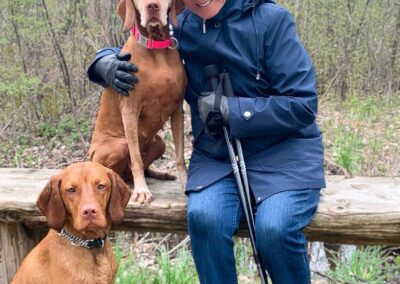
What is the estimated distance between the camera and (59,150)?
7434 mm

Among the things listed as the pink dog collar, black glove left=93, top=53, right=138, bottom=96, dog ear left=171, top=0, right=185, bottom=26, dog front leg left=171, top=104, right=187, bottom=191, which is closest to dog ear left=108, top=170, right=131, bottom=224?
black glove left=93, top=53, right=138, bottom=96

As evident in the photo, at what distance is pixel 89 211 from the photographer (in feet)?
8.95

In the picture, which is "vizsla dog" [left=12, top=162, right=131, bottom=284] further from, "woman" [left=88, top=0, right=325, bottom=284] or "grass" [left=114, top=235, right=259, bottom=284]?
"grass" [left=114, top=235, right=259, bottom=284]

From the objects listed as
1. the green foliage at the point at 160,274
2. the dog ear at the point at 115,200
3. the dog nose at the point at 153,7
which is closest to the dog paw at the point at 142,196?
the dog ear at the point at 115,200

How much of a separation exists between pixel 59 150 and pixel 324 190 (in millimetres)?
4616

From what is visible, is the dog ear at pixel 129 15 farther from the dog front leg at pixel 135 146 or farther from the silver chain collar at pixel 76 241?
the silver chain collar at pixel 76 241

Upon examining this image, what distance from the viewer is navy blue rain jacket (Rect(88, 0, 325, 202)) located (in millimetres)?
3215

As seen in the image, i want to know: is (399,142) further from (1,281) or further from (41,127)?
(1,281)

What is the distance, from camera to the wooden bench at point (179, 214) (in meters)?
3.31

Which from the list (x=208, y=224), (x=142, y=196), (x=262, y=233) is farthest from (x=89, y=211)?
(x=262, y=233)

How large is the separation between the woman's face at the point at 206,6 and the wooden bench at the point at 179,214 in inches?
44.6

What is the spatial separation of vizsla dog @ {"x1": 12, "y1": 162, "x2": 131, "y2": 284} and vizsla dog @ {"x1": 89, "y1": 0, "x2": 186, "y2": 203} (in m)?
0.55

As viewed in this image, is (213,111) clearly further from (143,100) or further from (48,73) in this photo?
(48,73)

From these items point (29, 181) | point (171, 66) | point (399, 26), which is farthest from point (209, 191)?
point (399, 26)
